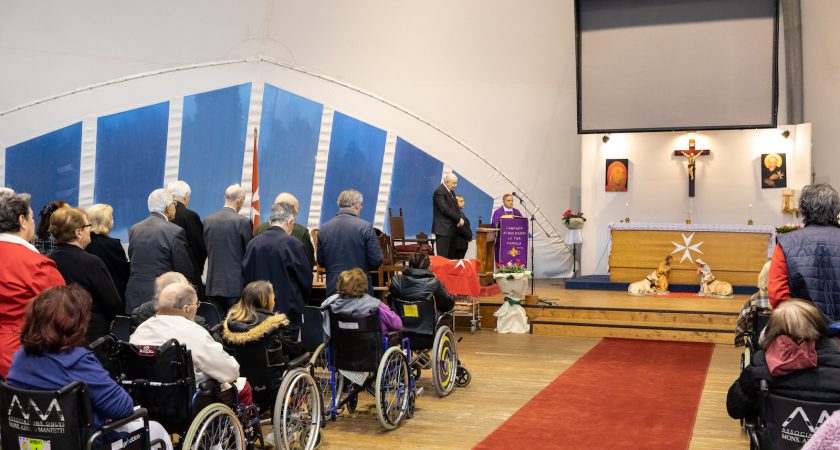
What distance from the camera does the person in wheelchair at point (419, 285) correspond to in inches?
224

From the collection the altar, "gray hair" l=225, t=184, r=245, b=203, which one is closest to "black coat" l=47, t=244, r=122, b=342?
"gray hair" l=225, t=184, r=245, b=203

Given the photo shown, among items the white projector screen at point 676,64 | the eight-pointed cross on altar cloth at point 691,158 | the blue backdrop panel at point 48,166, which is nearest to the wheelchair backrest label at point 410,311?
the blue backdrop panel at point 48,166

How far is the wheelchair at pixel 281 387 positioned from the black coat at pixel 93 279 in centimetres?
61

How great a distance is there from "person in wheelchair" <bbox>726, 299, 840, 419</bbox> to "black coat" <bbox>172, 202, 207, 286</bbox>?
397 cm

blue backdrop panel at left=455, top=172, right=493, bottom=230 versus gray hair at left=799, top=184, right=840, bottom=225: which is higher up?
blue backdrop panel at left=455, top=172, right=493, bottom=230

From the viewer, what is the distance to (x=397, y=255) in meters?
9.00

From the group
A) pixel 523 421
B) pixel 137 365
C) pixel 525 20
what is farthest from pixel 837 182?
pixel 137 365

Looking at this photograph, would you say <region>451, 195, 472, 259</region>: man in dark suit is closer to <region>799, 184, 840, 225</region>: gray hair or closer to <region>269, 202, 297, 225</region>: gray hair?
<region>269, 202, 297, 225</region>: gray hair

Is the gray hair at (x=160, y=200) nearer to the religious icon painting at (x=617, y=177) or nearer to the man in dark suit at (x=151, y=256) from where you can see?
the man in dark suit at (x=151, y=256)

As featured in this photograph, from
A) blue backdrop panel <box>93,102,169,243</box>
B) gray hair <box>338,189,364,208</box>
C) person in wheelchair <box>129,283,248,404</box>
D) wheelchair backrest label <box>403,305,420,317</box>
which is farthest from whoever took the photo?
blue backdrop panel <box>93,102,169,243</box>

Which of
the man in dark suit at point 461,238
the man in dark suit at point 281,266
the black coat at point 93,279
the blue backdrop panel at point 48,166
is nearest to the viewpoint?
the black coat at point 93,279

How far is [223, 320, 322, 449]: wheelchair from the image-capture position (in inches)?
162

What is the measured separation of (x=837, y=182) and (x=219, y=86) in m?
8.48

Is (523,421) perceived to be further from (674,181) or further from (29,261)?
(674,181)
